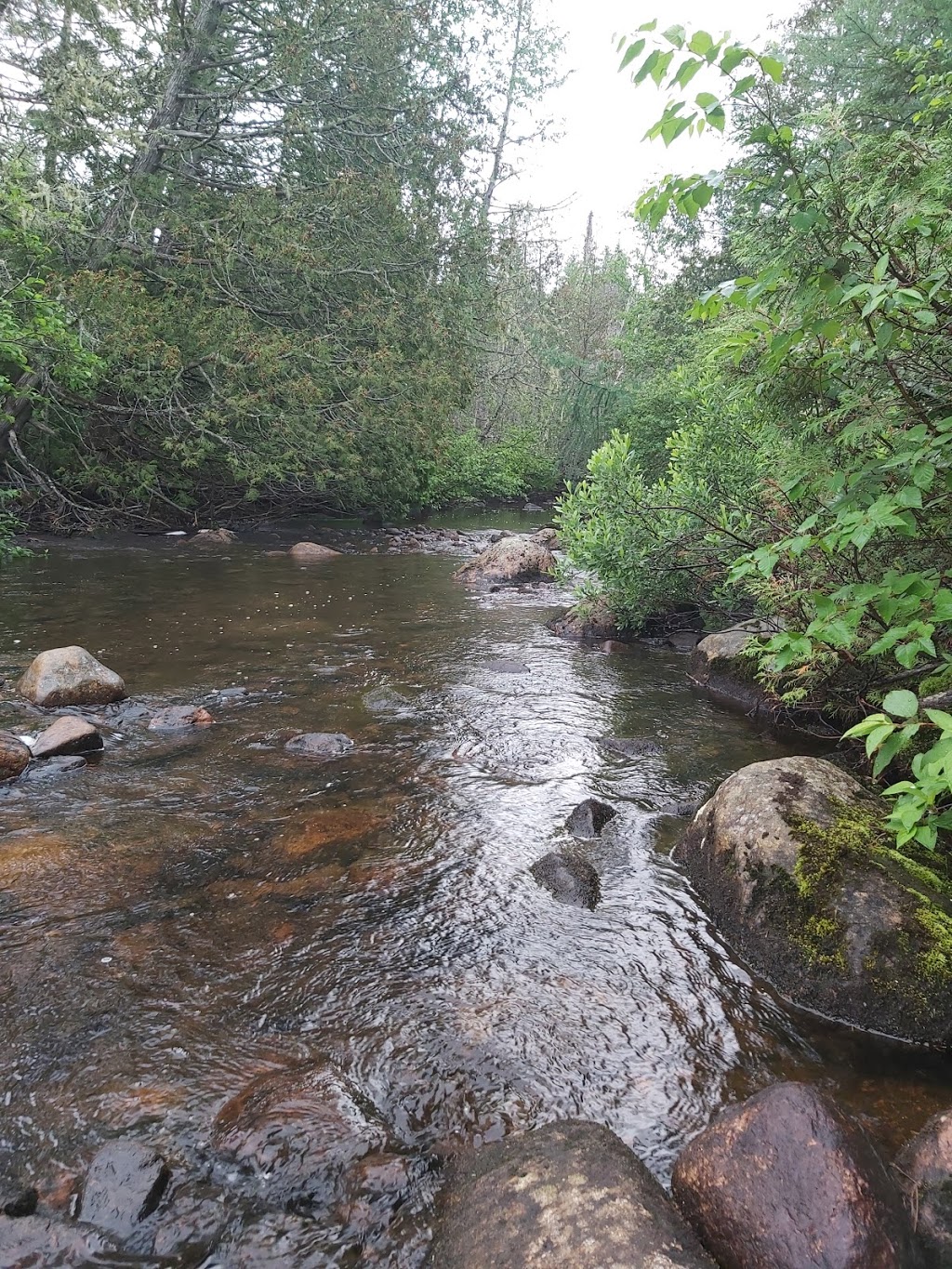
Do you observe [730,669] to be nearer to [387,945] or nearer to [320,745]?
[320,745]

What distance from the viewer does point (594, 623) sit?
1084 centimetres

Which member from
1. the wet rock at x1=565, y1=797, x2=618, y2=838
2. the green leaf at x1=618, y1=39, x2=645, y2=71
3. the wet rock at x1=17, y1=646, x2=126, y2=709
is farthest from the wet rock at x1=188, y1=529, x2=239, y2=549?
the green leaf at x1=618, y1=39, x2=645, y2=71

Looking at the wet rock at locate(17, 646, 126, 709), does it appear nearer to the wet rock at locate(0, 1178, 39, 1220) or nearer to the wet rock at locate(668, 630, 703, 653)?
the wet rock at locate(0, 1178, 39, 1220)

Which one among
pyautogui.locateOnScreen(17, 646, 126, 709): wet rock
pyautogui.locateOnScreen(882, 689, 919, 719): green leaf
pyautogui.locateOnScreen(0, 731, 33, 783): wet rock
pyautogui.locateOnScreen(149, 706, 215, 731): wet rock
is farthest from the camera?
pyautogui.locateOnScreen(17, 646, 126, 709): wet rock

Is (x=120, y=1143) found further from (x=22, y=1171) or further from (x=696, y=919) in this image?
(x=696, y=919)

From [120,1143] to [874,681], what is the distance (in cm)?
500

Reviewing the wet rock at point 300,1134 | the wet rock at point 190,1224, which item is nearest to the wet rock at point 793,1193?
the wet rock at point 300,1134

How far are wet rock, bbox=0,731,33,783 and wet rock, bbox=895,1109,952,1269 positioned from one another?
18.3 ft

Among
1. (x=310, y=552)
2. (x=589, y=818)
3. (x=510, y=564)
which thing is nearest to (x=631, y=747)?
(x=589, y=818)

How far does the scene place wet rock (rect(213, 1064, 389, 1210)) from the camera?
8.06ft

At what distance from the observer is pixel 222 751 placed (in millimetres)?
6023

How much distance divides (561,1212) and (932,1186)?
44.0 inches

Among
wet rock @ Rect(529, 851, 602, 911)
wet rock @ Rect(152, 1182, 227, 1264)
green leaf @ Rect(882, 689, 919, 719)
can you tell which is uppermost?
green leaf @ Rect(882, 689, 919, 719)

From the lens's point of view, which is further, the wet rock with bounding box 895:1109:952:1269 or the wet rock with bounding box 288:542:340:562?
the wet rock with bounding box 288:542:340:562
